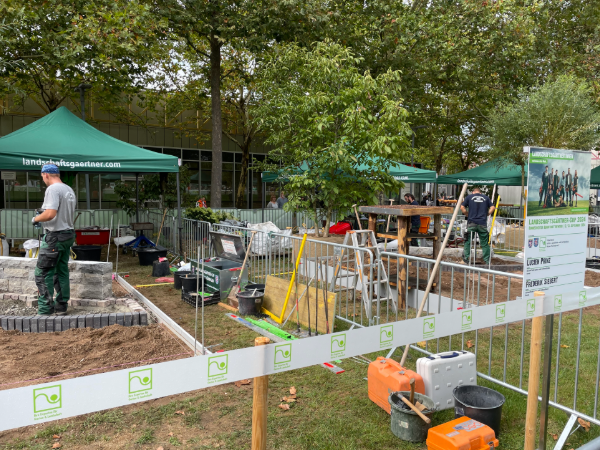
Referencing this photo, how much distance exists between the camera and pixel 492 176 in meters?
17.7

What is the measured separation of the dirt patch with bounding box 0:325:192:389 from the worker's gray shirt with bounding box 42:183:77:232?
1.55m

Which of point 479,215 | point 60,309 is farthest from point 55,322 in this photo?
point 479,215

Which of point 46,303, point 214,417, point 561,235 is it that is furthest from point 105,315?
point 561,235

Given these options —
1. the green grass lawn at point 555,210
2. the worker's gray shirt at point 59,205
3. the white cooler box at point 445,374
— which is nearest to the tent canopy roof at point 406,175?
the worker's gray shirt at point 59,205

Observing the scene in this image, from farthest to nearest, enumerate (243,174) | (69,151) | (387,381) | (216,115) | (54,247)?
(243,174) → (216,115) → (69,151) → (54,247) → (387,381)

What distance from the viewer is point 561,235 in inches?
136

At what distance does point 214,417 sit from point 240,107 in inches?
795

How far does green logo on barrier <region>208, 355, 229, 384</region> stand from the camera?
2.33 metres

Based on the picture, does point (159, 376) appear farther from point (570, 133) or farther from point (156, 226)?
point (570, 133)

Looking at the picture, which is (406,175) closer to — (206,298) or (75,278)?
(206,298)

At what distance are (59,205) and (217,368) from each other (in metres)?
5.29

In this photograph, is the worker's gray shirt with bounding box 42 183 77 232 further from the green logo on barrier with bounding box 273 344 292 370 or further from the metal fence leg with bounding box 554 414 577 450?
the metal fence leg with bounding box 554 414 577 450

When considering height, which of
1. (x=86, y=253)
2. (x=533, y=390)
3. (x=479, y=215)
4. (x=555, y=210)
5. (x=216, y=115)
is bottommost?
(x=86, y=253)

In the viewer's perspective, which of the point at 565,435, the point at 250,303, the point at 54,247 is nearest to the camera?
the point at 565,435
